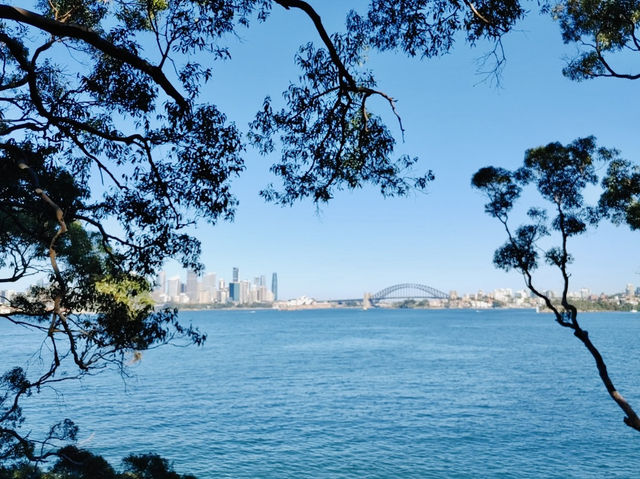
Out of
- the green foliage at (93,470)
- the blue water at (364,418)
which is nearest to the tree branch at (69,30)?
the blue water at (364,418)

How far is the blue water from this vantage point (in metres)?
18.3

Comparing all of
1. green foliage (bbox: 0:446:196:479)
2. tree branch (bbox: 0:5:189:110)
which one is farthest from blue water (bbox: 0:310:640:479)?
tree branch (bbox: 0:5:189:110)

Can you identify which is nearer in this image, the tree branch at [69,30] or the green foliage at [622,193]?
the tree branch at [69,30]

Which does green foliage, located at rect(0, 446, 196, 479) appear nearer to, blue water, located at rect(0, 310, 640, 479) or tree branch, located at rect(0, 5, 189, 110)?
blue water, located at rect(0, 310, 640, 479)

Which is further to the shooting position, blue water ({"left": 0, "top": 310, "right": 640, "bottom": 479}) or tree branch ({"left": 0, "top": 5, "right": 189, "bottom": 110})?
blue water ({"left": 0, "top": 310, "right": 640, "bottom": 479})

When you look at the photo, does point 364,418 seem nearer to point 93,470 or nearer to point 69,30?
point 93,470

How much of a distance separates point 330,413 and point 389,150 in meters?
21.6

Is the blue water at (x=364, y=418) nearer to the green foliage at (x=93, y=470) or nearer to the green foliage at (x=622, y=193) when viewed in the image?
the green foliage at (x=93, y=470)

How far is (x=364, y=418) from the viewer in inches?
987

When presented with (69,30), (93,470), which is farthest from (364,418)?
(69,30)

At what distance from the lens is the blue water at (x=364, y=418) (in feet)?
60.2

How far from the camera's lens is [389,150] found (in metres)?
7.98

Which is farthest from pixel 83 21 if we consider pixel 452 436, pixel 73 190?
pixel 452 436

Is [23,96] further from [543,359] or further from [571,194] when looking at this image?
[543,359]
